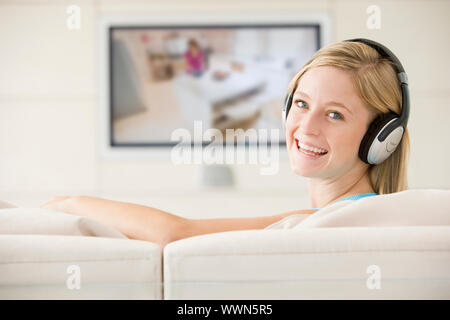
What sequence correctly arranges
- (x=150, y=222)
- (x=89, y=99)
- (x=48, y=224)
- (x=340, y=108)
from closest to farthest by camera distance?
(x=48, y=224), (x=150, y=222), (x=340, y=108), (x=89, y=99)

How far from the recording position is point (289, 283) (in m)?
0.63

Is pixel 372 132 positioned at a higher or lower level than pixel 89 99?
lower

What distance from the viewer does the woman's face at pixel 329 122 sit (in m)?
1.05

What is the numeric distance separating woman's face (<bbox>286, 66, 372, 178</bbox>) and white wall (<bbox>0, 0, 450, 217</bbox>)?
2.92m

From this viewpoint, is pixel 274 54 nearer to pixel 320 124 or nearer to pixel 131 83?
pixel 131 83

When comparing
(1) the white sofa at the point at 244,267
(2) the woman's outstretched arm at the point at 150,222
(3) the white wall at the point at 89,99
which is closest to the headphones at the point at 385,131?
(2) the woman's outstretched arm at the point at 150,222

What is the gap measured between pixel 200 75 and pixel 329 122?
3.16 metres

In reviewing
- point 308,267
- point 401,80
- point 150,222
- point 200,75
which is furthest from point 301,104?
point 200,75

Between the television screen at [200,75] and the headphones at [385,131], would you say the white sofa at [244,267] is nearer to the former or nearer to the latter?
the headphones at [385,131]

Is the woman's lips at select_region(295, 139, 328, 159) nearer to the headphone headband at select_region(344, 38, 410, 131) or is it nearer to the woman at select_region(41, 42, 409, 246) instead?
the woman at select_region(41, 42, 409, 246)

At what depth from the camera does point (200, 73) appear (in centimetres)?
415

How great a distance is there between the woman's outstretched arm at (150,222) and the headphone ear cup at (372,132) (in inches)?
10.2

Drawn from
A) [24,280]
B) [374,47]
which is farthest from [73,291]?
[374,47]

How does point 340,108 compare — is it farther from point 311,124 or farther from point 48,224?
point 48,224
